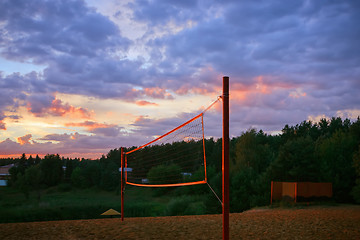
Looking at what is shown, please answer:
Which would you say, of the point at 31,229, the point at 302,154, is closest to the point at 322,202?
the point at 302,154

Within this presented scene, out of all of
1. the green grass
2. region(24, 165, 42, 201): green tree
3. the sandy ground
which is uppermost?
the sandy ground

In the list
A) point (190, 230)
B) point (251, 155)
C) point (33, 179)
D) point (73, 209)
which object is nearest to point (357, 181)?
point (190, 230)

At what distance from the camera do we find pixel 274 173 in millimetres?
23297

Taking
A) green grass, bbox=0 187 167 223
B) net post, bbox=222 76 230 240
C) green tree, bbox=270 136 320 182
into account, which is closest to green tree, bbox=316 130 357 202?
green tree, bbox=270 136 320 182

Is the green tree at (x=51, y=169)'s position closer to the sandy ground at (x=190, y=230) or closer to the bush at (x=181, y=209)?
the bush at (x=181, y=209)

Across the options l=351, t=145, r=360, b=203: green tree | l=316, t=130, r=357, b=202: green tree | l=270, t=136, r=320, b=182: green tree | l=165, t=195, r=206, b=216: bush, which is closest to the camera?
l=351, t=145, r=360, b=203: green tree

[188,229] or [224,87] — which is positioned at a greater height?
[224,87]

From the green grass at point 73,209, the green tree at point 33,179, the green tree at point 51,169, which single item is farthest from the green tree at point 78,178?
the green grass at point 73,209

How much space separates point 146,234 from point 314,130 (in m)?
46.7

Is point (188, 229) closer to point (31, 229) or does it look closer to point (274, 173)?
point (31, 229)

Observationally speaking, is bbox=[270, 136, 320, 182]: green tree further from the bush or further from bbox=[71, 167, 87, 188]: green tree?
bbox=[71, 167, 87, 188]: green tree

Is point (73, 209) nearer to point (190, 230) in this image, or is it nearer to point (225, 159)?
point (190, 230)

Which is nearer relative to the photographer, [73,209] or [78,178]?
[73,209]

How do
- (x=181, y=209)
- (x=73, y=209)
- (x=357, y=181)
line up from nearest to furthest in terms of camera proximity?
(x=357, y=181)
(x=181, y=209)
(x=73, y=209)
